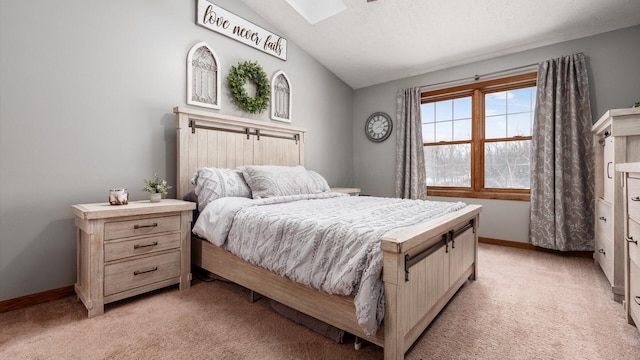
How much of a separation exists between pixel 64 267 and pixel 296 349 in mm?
1935

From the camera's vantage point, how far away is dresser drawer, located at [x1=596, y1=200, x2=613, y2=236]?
228cm

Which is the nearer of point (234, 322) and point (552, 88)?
point (234, 322)

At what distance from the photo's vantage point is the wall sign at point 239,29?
2.93 m

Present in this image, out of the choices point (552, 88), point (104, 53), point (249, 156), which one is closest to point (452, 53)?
point (552, 88)

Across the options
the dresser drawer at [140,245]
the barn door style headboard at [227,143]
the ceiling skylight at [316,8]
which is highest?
the ceiling skylight at [316,8]

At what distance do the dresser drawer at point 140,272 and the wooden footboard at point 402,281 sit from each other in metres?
0.27

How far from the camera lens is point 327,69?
445 centimetres

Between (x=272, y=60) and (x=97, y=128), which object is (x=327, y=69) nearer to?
(x=272, y=60)

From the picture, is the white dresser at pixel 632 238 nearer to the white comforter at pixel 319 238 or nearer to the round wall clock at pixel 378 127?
the white comforter at pixel 319 238

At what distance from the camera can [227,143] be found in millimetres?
3027

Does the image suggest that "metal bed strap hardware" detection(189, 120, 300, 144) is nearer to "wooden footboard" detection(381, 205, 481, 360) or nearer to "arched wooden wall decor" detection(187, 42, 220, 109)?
"arched wooden wall decor" detection(187, 42, 220, 109)

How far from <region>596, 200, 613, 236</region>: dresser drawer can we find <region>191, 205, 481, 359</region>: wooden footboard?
1032mm

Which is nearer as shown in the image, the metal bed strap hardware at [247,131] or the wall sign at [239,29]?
the metal bed strap hardware at [247,131]

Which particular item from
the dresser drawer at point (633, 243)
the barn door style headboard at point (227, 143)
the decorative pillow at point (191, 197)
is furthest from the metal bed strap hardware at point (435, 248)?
the barn door style headboard at point (227, 143)
